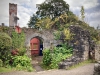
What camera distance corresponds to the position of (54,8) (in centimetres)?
2472

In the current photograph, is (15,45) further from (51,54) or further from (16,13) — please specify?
(16,13)

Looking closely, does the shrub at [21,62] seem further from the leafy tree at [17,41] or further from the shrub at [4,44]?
the leafy tree at [17,41]

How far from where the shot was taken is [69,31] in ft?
44.9

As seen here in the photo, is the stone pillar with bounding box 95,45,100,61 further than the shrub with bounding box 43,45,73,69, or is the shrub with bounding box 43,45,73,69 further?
the stone pillar with bounding box 95,45,100,61

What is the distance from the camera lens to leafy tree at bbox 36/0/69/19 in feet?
80.9

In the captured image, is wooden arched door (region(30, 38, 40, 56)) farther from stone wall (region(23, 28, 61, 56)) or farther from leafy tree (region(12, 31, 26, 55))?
leafy tree (region(12, 31, 26, 55))

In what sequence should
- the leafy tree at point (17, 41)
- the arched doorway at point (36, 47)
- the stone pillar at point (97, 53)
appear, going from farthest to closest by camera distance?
the arched doorway at point (36, 47)
the leafy tree at point (17, 41)
the stone pillar at point (97, 53)

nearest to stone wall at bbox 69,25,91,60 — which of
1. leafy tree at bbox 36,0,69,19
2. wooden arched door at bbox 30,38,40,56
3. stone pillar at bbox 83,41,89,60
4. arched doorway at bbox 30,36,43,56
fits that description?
stone pillar at bbox 83,41,89,60

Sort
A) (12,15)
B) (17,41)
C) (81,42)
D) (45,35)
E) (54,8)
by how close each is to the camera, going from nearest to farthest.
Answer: (81,42) < (17,41) < (45,35) < (12,15) < (54,8)

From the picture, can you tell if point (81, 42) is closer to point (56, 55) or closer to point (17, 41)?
point (56, 55)

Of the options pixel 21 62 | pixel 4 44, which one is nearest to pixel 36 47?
pixel 21 62

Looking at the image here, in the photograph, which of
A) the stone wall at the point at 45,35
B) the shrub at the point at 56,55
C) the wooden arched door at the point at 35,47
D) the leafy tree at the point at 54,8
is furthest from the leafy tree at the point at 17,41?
the leafy tree at the point at 54,8

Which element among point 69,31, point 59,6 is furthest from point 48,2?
point 69,31

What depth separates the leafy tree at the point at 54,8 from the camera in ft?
80.9
